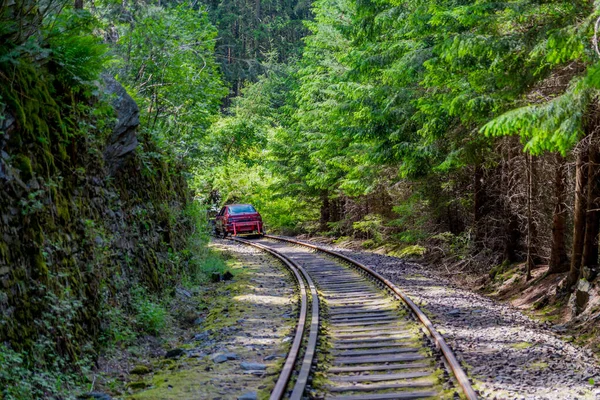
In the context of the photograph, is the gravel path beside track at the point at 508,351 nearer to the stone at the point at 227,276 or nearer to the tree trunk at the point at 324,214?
the stone at the point at 227,276

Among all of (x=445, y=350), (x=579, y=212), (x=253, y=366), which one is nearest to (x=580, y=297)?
(x=579, y=212)

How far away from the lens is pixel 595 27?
6.39 m

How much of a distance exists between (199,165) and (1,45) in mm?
12040

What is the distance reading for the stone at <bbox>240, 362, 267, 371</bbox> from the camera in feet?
24.1

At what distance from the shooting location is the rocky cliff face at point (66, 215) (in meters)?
6.02

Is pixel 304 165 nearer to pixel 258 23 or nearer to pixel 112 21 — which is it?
pixel 112 21

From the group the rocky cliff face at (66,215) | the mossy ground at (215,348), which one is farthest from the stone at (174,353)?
the rocky cliff face at (66,215)

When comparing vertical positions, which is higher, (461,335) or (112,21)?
(112,21)

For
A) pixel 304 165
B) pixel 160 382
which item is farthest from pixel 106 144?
pixel 304 165

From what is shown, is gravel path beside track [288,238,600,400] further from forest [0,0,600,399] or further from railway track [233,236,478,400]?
forest [0,0,600,399]

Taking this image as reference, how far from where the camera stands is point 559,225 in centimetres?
1123

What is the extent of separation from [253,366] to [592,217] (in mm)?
6315

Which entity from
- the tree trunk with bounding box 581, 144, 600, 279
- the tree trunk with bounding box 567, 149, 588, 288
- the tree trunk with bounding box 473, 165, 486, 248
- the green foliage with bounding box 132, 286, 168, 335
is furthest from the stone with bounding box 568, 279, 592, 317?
the green foliage with bounding box 132, 286, 168, 335

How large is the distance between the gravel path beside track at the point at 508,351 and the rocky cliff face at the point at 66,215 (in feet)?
16.0
